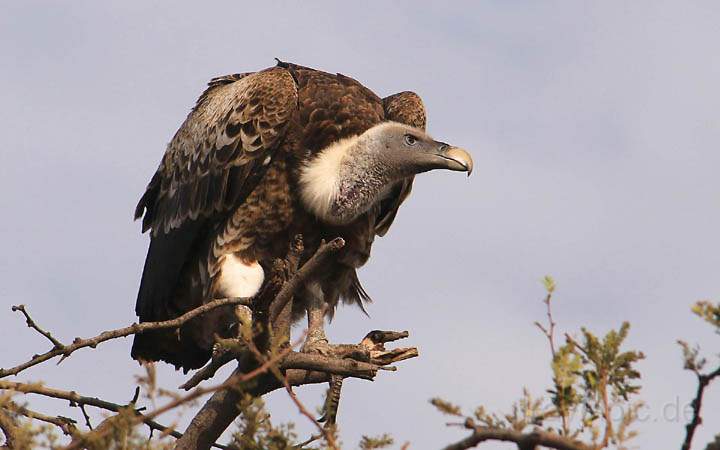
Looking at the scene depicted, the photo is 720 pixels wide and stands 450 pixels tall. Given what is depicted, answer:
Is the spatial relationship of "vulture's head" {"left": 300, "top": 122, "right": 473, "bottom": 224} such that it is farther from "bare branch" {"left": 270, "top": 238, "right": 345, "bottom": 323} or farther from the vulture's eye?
"bare branch" {"left": 270, "top": 238, "right": 345, "bottom": 323}

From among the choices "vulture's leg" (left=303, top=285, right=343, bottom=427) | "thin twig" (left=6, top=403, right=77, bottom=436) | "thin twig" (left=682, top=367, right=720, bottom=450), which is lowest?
"thin twig" (left=682, top=367, right=720, bottom=450)

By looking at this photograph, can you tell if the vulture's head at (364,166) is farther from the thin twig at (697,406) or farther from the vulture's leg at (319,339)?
the thin twig at (697,406)

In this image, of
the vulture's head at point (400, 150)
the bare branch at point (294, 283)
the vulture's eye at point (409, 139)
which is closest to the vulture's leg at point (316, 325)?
the vulture's head at point (400, 150)

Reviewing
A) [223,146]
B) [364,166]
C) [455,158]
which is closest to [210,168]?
[223,146]

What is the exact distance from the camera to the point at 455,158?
721cm

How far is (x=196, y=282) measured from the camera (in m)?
7.68

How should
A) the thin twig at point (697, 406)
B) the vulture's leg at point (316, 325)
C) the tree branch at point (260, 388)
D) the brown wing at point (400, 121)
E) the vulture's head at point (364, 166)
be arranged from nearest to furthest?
the thin twig at point (697, 406) → the tree branch at point (260, 388) → the vulture's leg at point (316, 325) → the vulture's head at point (364, 166) → the brown wing at point (400, 121)

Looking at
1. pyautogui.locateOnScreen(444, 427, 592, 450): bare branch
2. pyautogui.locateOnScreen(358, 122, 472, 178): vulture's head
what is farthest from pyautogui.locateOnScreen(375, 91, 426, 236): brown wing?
pyautogui.locateOnScreen(444, 427, 592, 450): bare branch

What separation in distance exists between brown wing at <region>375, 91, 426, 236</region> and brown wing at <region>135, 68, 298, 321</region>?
2.86ft

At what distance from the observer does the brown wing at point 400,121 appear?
8.02 meters

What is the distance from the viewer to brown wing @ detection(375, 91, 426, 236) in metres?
8.02

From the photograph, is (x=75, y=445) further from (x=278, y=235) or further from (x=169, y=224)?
(x=169, y=224)

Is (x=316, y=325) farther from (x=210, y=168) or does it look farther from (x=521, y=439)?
(x=521, y=439)

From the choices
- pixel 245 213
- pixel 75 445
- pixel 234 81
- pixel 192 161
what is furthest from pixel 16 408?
pixel 234 81
